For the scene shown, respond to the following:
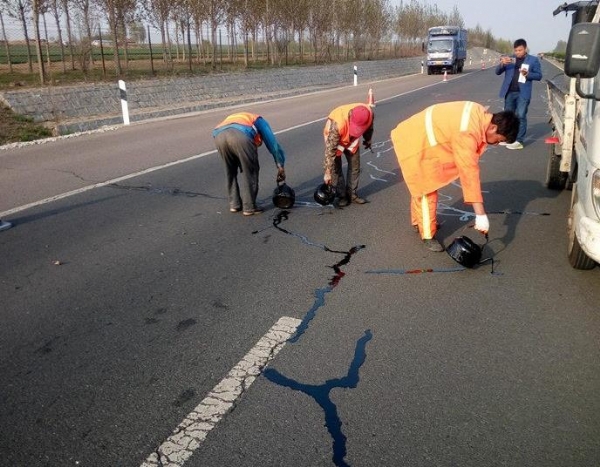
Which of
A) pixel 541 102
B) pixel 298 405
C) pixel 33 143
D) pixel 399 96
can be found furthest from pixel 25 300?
pixel 399 96

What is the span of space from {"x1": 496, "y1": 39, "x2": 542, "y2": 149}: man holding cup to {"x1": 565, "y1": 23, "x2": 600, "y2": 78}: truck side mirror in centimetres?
683

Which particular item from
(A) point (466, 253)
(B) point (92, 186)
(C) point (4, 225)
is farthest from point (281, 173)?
(B) point (92, 186)

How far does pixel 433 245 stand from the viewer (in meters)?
5.13

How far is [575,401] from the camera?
289 cm

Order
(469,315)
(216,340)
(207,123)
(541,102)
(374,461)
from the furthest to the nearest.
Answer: (541,102) → (207,123) → (469,315) → (216,340) → (374,461)

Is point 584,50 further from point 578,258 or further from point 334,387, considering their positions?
point 334,387

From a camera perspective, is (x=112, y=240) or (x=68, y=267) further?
(x=112, y=240)

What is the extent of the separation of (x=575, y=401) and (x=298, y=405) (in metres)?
1.48

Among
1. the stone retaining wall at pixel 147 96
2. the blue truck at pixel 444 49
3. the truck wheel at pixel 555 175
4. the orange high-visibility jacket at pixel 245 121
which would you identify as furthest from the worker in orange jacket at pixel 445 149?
the blue truck at pixel 444 49

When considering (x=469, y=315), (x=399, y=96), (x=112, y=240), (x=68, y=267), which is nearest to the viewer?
(x=469, y=315)

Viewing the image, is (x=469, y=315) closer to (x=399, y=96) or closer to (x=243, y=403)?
(x=243, y=403)

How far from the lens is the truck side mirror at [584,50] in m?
3.49

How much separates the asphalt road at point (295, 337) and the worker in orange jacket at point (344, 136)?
48 cm

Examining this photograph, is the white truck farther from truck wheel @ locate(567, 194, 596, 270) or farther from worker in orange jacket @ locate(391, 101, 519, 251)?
worker in orange jacket @ locate(391, 101, 519, 251)
